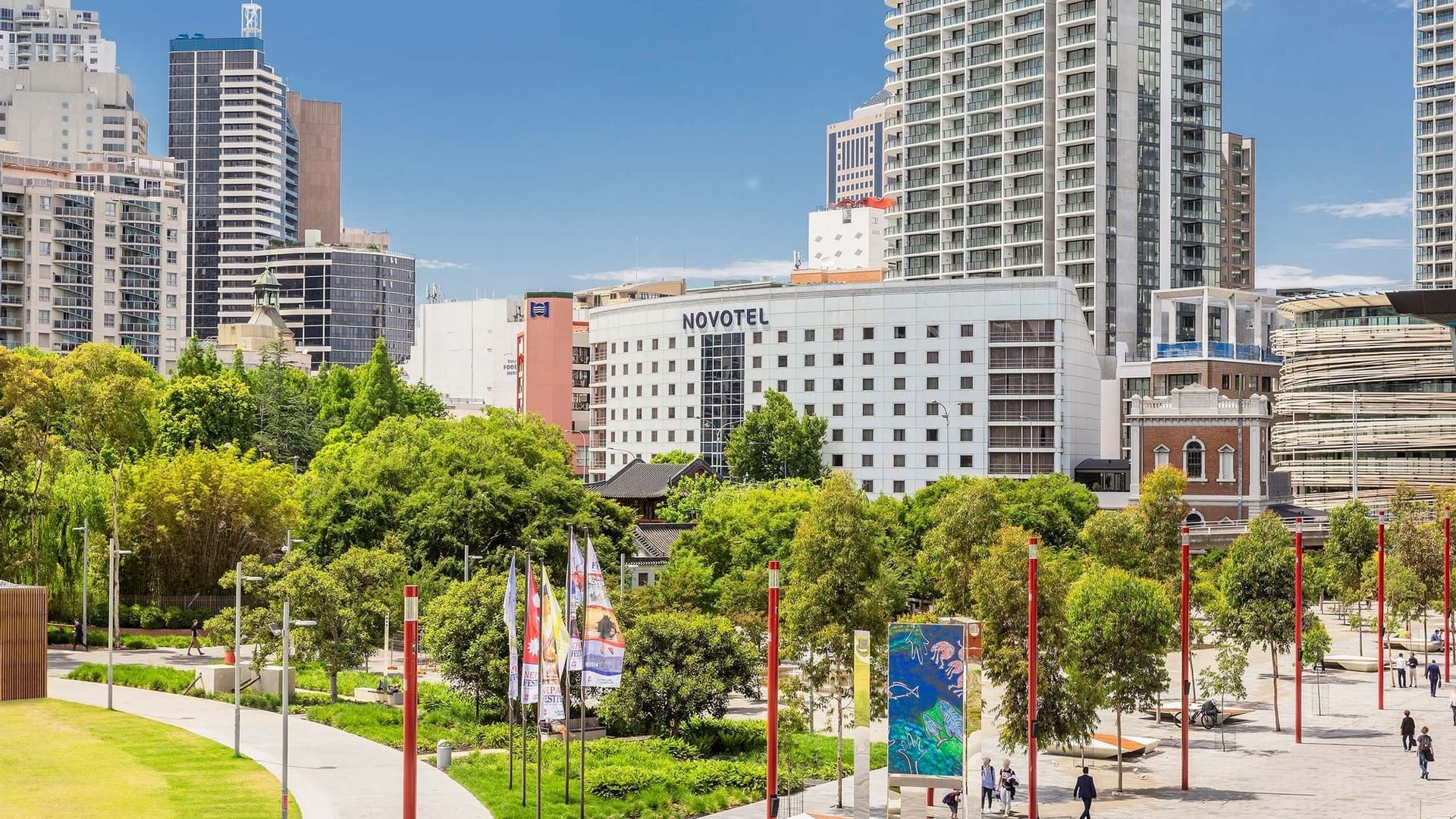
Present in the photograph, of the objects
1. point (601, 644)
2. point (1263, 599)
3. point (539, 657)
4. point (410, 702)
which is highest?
point (410, 702)

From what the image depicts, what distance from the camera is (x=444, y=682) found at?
2520 inches

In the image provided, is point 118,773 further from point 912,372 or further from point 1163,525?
point 912,372

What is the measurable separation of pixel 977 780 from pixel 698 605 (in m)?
32.4

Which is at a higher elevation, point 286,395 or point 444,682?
point 286,395

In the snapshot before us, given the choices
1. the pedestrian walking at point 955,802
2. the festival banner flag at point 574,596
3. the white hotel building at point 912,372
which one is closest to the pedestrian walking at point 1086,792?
the pedestrian walking at point 955,802

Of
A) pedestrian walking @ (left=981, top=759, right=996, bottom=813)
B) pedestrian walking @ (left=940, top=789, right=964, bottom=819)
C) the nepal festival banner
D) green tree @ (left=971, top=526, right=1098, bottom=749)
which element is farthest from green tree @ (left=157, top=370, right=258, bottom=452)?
the nepal festival banner

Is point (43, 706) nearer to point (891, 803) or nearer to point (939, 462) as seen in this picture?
point (891, 803)

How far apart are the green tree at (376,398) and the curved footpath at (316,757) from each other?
68.3m

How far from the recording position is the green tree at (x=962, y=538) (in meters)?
55.0

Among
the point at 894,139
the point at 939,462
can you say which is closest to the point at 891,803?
the point at 939,462

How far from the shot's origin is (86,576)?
74.9 metres

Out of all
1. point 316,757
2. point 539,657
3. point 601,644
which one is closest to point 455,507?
point 316,757

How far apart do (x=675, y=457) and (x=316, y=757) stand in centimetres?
9280

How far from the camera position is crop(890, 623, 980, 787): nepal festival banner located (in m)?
36.5
